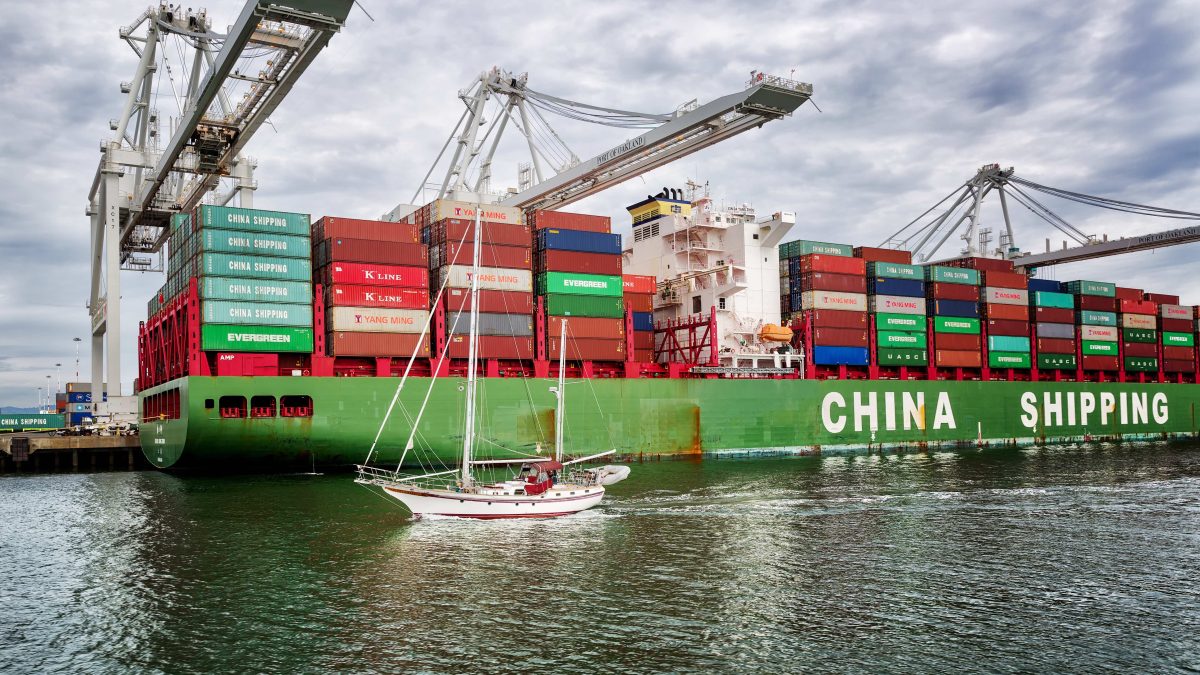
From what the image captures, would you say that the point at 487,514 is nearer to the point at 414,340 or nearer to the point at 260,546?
the point at 260,546

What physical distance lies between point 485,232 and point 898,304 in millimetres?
31566

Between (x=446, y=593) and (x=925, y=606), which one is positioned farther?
(x=446, y=593)

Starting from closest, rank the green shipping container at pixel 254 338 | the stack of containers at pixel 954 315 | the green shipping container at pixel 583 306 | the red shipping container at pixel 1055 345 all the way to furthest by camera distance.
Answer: the green shipping container at pixel 254 338 → the green shipping container at pixel 583 306 → the stack of containers at pixel 954 315 → the red shipping container at pixel 1055 345

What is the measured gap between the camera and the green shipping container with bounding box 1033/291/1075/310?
7100 cm

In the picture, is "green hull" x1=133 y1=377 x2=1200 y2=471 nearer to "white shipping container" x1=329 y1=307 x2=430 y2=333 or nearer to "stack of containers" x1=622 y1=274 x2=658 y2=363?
"white shipping container" x1=329 y1=307 x2=430 y2=333

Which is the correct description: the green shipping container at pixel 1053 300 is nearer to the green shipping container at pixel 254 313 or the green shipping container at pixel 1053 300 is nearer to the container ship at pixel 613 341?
the container ship at pixel 613 341

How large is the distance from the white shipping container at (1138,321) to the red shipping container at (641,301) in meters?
45.7

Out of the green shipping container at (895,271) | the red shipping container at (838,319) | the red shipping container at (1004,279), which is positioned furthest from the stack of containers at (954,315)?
the red shipping container at (838,319)

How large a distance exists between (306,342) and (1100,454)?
51609 millimetres

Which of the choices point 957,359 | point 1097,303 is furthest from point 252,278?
point 1097,303

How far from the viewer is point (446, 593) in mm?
20078

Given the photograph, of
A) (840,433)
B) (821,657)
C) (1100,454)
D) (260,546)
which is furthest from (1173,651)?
(1100,454)

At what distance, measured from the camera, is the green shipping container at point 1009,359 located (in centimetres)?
6794

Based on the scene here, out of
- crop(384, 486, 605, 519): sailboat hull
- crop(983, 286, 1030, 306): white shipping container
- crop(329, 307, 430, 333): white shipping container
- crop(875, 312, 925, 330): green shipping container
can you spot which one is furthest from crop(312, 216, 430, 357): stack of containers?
crop(983, 286, 1030, 306): white shipping container
